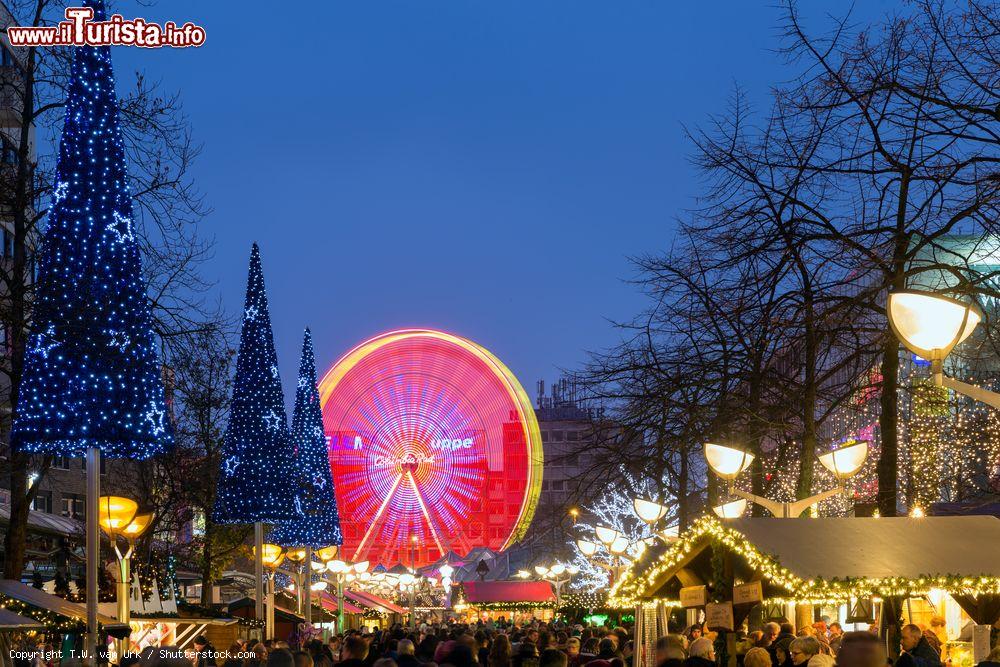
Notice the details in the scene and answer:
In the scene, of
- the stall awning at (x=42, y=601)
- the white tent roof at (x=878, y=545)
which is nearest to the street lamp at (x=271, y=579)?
the stall awning at (x=42, y=601)

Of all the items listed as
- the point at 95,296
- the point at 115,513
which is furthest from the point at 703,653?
the point at 95,296

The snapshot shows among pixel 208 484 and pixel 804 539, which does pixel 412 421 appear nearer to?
pixel 208 484

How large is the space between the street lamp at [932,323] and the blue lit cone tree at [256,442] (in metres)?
25.8

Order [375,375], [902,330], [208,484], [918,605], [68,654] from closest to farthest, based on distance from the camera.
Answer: [902,330]
[918,605]
[68,654]
[208,484]
[375,375]

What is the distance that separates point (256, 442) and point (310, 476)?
473 inches

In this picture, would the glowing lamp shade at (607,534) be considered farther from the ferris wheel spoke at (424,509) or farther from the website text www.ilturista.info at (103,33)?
the ferris wheel spoke at (424,509)

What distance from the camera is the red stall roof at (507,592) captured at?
68875 millimetres

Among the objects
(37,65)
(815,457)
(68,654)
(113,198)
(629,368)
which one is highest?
(37,65)

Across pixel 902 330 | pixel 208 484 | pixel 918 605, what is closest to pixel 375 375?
pixel 208 484

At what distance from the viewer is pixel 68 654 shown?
62.3 ft

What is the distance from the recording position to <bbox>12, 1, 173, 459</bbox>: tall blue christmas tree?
Result: 58.1ft

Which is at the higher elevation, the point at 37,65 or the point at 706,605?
the point at 37,65

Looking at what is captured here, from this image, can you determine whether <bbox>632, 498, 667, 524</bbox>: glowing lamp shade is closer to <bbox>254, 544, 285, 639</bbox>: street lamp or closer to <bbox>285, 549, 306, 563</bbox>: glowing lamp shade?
<bbox>254, 544, 285, 639</bbox>: street lamp

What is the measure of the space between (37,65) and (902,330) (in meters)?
16.1
